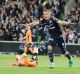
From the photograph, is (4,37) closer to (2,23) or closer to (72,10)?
(2,23)

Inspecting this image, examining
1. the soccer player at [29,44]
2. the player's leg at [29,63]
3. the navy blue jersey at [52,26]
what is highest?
the navy blue jersey at [52,26]

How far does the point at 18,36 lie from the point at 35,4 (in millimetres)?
4359

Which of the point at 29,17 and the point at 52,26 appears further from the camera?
the point at 29,17

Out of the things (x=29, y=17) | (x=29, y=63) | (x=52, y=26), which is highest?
(x=52, y=26)


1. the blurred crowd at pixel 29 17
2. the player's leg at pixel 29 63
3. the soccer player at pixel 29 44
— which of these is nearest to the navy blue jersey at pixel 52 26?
the player's leg at pixel 29 63

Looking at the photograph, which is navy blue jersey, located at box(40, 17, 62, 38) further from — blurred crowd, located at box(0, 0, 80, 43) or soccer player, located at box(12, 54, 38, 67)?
blurred crowd, located at box(0, 0, 80, 43)

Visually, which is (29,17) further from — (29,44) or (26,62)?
(26,62)

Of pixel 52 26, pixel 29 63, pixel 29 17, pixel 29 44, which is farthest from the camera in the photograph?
pixel 29 17

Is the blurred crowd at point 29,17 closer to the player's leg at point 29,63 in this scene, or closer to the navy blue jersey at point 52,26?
the player's leg at point 29,63

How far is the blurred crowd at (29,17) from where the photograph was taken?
30.9m

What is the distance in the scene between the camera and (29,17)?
107 feet

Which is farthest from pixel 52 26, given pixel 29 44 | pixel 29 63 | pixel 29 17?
pixel 29 17

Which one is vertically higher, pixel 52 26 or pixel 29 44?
pixel 52 26

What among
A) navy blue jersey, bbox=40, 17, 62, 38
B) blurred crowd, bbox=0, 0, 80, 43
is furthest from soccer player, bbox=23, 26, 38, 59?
blurred crowd, bbox=0, 0, 80, 43
